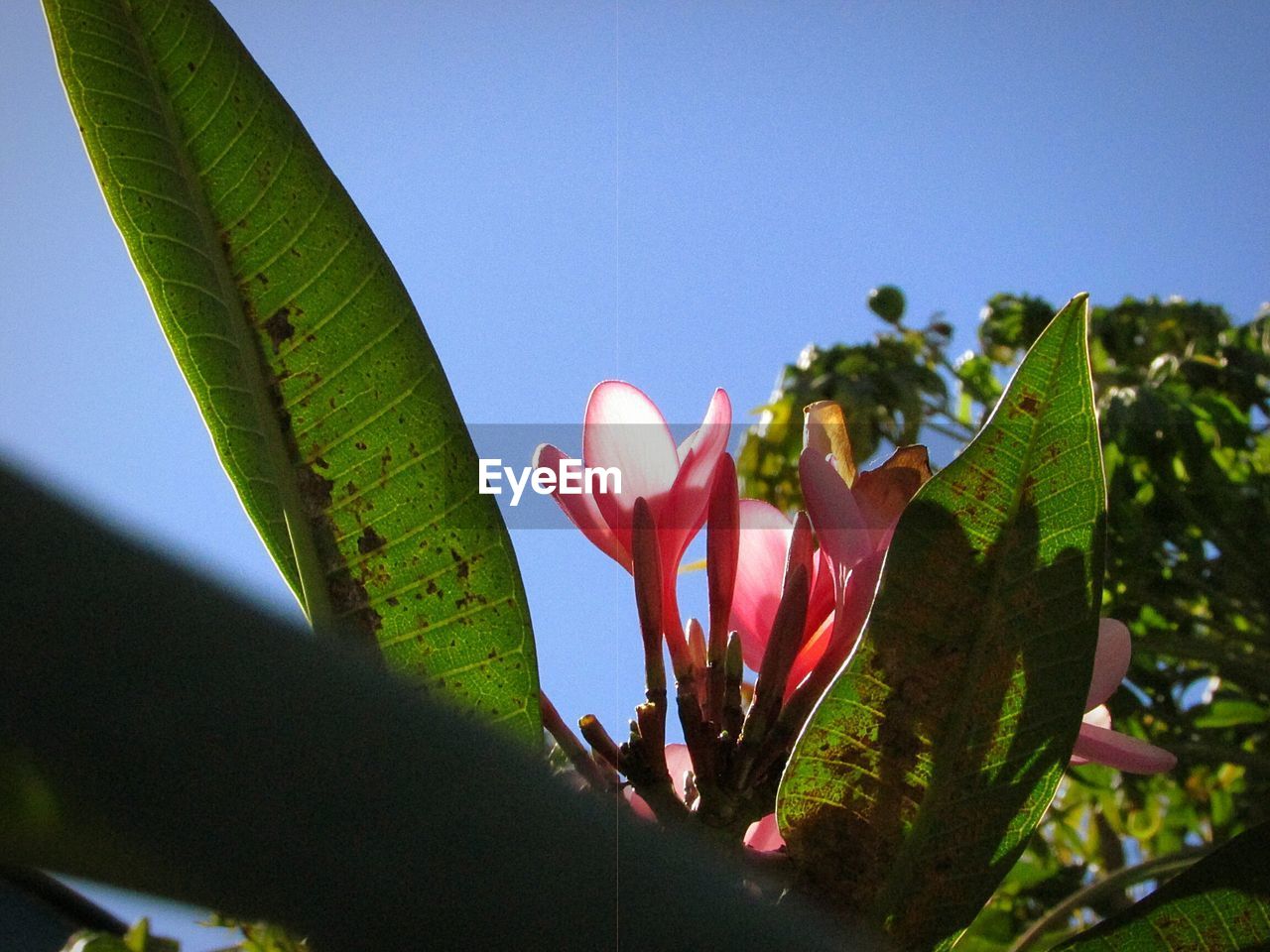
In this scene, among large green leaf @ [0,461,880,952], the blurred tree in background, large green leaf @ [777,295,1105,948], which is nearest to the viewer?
large green leaf @ [0,461,880,952]

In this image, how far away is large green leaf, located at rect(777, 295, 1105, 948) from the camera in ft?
0.86

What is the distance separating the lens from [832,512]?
307mm

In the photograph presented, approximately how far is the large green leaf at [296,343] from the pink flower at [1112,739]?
6.4 inches

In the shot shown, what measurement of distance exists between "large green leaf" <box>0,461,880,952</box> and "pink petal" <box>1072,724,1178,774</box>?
187 millimetres

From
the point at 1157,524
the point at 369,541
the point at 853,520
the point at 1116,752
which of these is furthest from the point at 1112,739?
the point at 1157,524

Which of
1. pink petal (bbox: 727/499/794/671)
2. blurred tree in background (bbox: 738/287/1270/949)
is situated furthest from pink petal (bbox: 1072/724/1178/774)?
blurred tree in background (bbox: 738/287/1270/949)

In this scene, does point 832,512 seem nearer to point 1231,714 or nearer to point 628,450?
point 628,450

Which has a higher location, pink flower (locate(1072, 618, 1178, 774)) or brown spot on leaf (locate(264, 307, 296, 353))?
brown spot on leaf (locate(264, 307, 296, 353))

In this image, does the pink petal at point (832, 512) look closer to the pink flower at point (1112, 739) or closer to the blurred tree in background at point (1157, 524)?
the pink flower at point (1112, 739)

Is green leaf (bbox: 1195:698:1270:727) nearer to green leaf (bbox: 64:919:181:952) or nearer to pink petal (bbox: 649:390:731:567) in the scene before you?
pink petal (bbox: 649:390:731:567)

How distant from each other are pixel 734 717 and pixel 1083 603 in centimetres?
12

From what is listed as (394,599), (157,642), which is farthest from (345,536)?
(157,642)

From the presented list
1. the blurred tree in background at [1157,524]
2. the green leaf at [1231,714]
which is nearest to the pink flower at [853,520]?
the blurred tree in background at [1157,524]

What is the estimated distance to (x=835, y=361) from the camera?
211 centimetres
